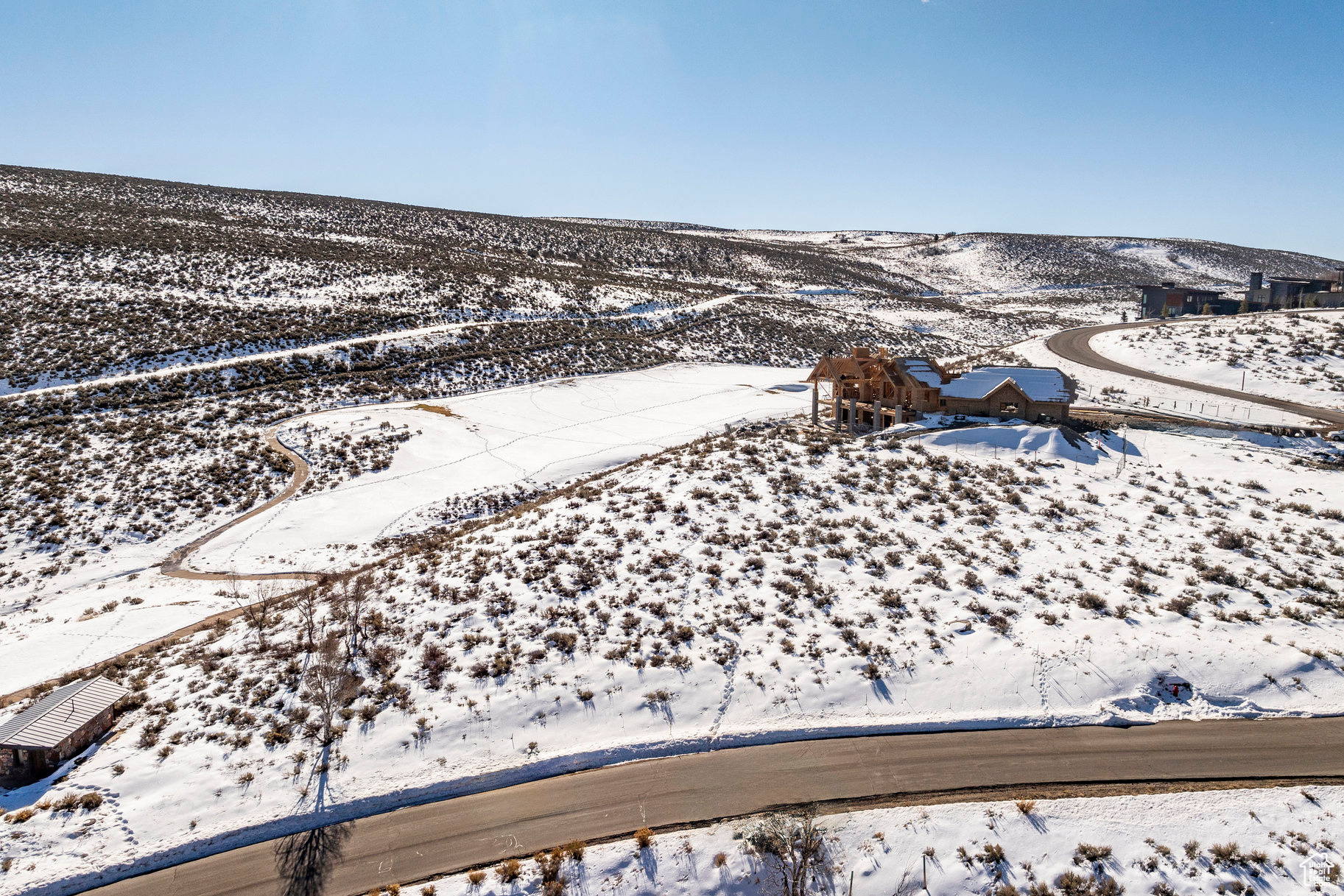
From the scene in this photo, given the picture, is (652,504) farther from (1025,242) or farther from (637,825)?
(1025,242)

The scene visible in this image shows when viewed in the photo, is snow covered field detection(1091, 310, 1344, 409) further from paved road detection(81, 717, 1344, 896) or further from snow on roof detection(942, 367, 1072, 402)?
paved road detection(81, 717, 1344, 896)

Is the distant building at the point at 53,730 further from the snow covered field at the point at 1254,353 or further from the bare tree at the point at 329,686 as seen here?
the snow covered field at the point at 1254,353

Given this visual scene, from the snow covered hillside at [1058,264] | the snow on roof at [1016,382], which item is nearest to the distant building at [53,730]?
the snow on roof at [1016,382]

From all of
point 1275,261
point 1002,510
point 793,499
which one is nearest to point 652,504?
point 793,499

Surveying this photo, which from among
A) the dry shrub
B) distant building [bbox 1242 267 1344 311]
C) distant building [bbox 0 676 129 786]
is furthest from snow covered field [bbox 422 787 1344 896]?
distant building [bbox 1242 267 1344 311]

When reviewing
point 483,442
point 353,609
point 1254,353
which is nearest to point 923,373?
point 483,442

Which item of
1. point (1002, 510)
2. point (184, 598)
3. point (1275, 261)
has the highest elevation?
point (1275, 261)
